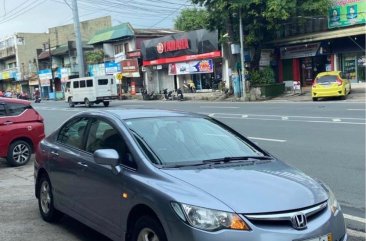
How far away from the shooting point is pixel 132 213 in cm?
433

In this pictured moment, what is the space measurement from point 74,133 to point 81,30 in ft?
237

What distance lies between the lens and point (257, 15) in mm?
33625

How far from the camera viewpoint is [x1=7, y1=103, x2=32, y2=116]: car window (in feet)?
37.6

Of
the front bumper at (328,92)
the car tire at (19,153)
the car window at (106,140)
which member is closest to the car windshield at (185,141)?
the car window at (106,140)

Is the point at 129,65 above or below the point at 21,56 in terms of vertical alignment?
below

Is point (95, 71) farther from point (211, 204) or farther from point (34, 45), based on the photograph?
Answer: point (211, 204)

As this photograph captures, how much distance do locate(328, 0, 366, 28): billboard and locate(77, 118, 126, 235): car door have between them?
28404mm

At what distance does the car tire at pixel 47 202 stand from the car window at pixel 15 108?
5.34 metres

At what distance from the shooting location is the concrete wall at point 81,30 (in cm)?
7575

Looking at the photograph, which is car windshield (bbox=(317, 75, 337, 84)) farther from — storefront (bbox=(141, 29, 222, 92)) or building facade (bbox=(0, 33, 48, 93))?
building facade (bbox=(0, 33, 48, 93))

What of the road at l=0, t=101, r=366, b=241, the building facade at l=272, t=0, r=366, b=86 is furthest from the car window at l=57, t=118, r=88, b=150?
the building facade at l=272, t=0, r=366, b=86

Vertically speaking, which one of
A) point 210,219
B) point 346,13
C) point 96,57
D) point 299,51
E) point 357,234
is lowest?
point 357,234

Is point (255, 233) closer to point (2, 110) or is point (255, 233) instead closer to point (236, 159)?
point (236, 159)

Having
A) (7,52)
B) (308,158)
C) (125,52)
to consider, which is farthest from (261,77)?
(7,52)
